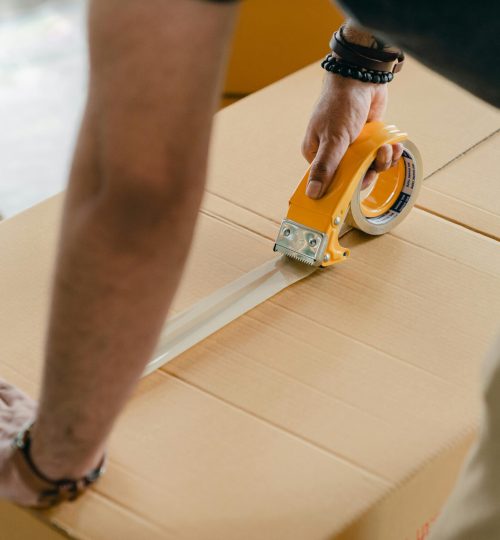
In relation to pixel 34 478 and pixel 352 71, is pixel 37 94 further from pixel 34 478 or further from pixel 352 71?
pixel 34 478

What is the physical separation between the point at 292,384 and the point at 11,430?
32 centimetres

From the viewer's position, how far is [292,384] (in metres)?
1.05

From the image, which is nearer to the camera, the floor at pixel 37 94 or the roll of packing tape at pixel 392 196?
the roll of packing tape at pixel 392 196

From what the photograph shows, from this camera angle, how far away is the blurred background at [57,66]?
2021mm

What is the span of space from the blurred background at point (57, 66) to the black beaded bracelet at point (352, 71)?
0.52 meters

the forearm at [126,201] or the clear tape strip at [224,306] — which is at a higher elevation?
the forearm at [126,201]

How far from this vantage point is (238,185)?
1413 millimetres

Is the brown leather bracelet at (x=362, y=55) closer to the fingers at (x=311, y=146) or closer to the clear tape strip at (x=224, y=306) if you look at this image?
the fingers at (x=311, y=146)

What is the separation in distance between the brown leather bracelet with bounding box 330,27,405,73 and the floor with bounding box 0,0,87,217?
110 centimetres

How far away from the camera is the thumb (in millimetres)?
1219

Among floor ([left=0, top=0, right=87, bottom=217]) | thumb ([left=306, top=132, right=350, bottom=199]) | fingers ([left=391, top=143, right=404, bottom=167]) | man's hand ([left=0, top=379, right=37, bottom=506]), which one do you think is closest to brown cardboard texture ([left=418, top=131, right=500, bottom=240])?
fingers ([left=391, top=143, right=404, bottom=167])

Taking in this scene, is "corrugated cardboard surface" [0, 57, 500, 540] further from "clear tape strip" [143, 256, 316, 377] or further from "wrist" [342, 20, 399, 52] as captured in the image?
"wrist" [342, 20, 399, 52]

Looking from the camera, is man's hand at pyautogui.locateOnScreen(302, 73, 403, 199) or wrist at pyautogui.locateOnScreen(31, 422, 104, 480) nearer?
wrist at pyautogui.locateOnScreen(31, 422, 104, 480)

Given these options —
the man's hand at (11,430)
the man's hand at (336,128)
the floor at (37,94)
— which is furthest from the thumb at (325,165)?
the floor at (37,94)
